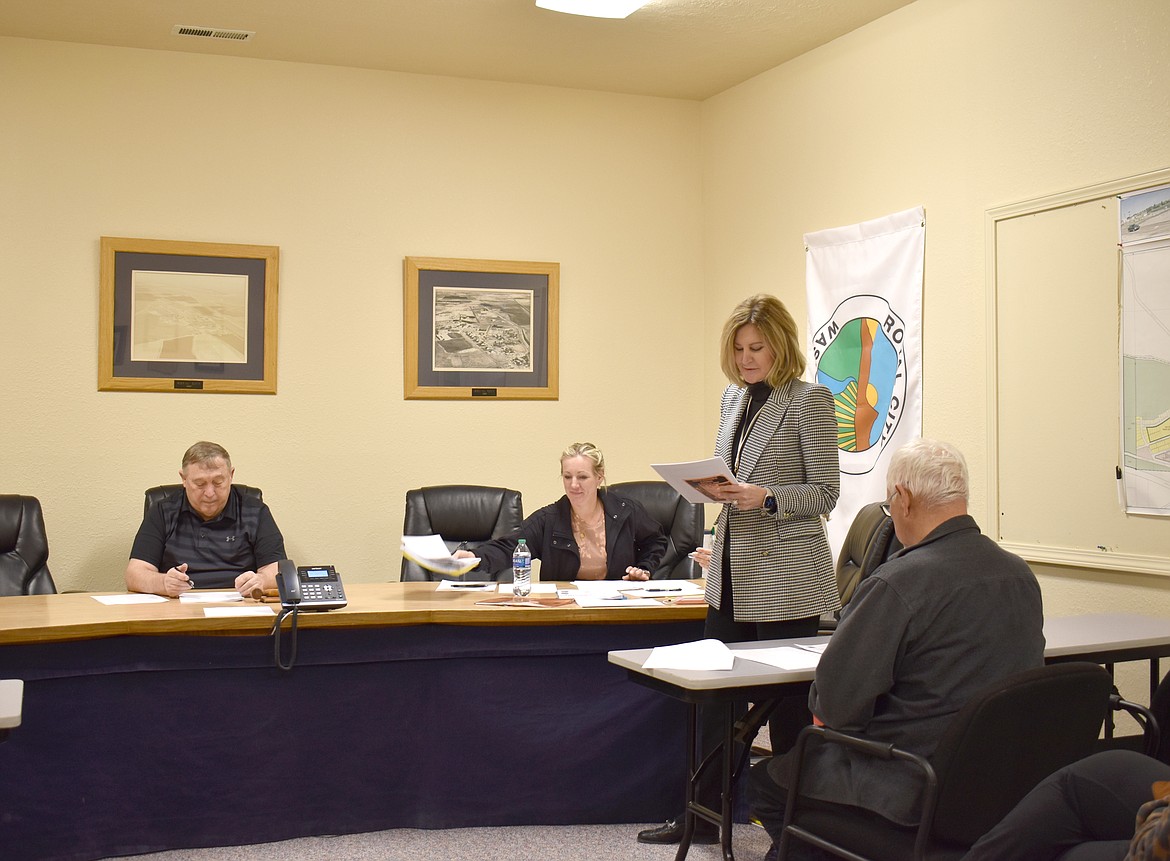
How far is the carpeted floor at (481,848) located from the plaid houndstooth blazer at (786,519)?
2.52 ft

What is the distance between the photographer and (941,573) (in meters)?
2.18

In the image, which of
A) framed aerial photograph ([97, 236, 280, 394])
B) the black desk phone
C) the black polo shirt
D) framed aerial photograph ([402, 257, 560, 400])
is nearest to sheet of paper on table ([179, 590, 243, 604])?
the black desk phone

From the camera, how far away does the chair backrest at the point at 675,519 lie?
4340mm

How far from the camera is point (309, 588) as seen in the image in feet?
10.8

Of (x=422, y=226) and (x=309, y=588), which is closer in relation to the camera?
(x=309, y=588)

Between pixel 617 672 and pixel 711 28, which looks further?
pixel 711 28

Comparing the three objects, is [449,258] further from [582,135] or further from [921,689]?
[921,689]

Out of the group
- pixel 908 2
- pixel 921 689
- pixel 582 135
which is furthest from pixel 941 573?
pixel 582 135

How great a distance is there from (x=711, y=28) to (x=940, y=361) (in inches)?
68.1

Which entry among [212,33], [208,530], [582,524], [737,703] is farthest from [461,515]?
[212,33]

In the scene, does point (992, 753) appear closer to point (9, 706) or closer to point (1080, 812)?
point (1080, 812)

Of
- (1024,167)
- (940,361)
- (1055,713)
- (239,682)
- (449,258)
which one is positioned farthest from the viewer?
(449,258)

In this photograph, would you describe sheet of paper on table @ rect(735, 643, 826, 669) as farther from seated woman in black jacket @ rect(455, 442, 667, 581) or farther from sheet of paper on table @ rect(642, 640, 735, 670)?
seated woman in black jacket @ rect(455, 442, 667, 581)

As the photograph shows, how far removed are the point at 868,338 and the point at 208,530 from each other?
276cm
